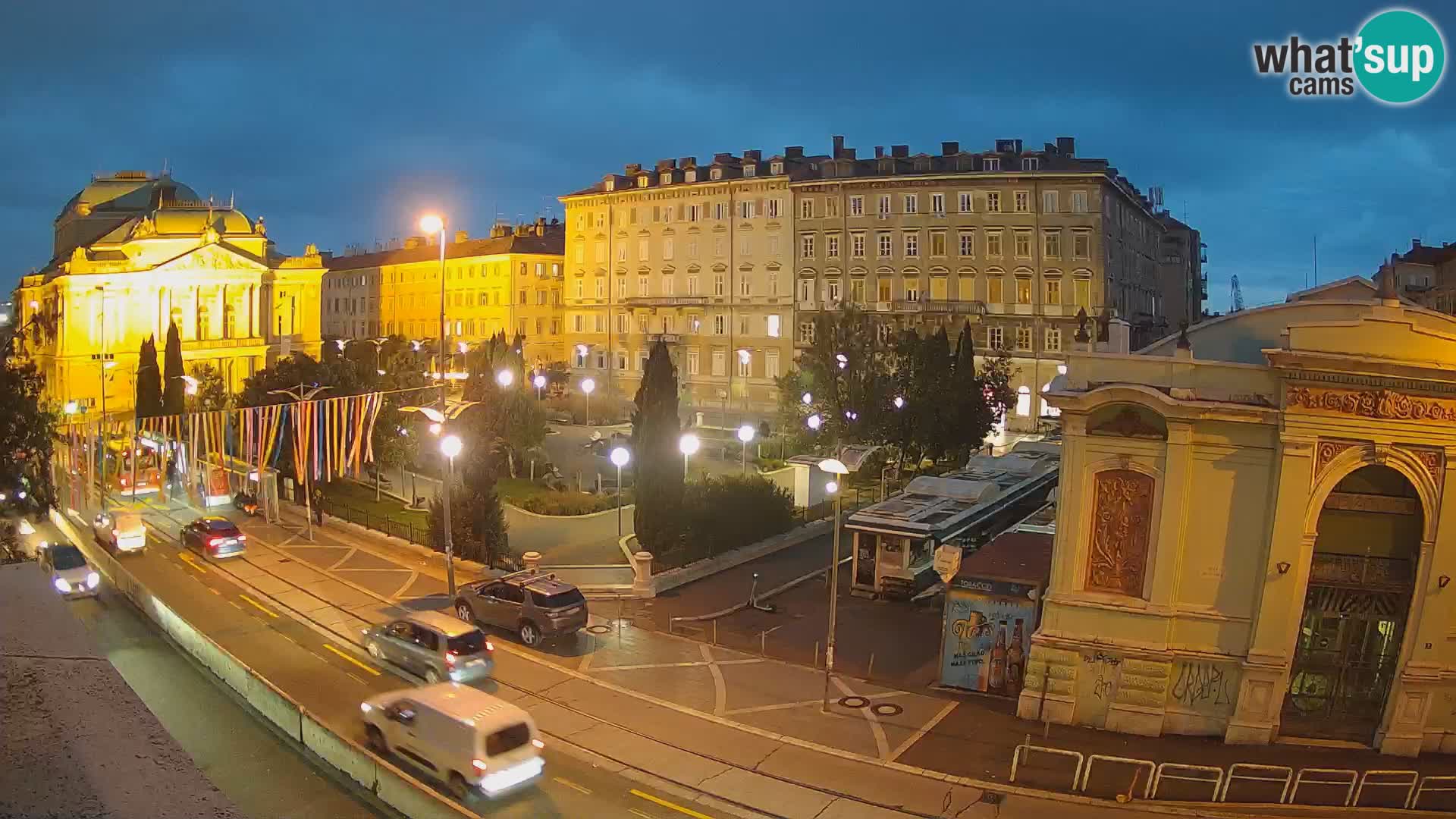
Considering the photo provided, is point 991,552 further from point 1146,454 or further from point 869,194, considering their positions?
point 869,194

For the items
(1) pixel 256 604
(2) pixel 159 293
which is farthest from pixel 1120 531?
(2) pixel 159 293

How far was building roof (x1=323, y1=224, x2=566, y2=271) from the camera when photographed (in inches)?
3622

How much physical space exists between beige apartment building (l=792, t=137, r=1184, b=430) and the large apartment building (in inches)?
1092

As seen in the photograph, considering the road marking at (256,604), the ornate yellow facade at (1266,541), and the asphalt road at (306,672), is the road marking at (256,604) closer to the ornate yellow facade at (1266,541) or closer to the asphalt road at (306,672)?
the asphalt road at (306,672)

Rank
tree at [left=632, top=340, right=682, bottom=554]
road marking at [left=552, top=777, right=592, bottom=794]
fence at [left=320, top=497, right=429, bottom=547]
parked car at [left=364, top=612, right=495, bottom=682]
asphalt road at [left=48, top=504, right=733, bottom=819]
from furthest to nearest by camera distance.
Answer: fence at [left=320, top=497, right=429, bottom=547], tree at [left=632, top=340, right=682, bottom=554], parked car at [left=364, top=612, right=495, bottom=682], road marking at [left=552, top=777, right=592, bottom=794], asphalt road at [left=48, top=504, right=733, bottom=819]

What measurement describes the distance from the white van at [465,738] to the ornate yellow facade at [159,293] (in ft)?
192

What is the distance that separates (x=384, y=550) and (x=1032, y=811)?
24.9 meters

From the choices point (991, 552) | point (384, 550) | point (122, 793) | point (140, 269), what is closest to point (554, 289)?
point (140, 269)

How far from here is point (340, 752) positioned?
16.1 metres

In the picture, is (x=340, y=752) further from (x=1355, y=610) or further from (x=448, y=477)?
(x=1355, y=610)

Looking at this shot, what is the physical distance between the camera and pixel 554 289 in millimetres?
90875

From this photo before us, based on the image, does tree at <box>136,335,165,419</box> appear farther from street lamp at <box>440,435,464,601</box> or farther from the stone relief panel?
the stone relief panel

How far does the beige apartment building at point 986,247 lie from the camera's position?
63625 millimetres

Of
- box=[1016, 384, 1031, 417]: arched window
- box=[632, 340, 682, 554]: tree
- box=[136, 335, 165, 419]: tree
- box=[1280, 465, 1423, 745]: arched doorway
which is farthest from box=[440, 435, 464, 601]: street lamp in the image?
box=[1016, 384, 1031, 417]: arched window
